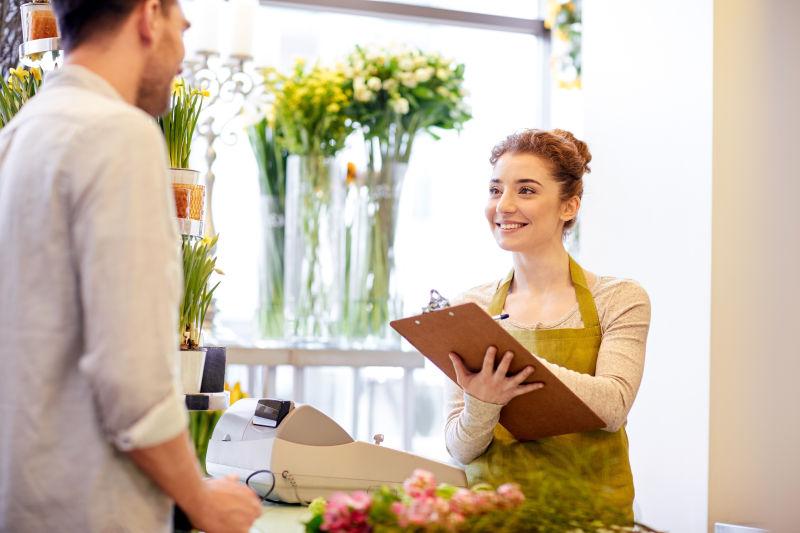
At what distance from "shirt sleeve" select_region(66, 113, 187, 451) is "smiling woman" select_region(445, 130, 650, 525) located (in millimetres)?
967

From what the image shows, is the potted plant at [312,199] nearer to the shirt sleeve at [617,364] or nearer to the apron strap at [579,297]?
the apron strap at [579,297]

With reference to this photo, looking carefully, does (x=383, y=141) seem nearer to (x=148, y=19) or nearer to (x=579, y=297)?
(x=579, y=297)

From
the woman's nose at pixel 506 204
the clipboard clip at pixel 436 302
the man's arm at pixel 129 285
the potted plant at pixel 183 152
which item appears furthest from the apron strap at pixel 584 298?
the man's arm at pixel 129 285

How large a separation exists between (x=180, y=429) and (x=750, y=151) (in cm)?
248

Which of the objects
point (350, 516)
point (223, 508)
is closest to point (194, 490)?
point (223, 508)

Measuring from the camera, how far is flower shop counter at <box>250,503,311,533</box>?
169 centimetres

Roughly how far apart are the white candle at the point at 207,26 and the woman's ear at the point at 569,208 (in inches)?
79.2

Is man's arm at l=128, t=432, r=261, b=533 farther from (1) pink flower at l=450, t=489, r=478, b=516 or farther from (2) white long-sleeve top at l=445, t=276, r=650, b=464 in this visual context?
(2) white long-sleeve top at l=445, t=276, r=650, b=464

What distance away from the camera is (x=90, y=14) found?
1.20m

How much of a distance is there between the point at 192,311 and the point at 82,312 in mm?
1011

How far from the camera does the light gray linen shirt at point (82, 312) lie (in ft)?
3.53

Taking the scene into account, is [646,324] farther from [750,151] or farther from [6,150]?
[6,150]

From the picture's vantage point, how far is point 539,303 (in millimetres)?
2359

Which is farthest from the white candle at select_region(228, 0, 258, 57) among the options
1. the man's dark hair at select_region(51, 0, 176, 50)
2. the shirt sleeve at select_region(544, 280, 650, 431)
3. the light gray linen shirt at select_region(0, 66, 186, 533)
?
the light gray linen shirt at select_region(0, 66, 186, 533)
